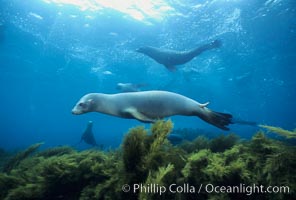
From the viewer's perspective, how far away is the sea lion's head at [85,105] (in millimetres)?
4470

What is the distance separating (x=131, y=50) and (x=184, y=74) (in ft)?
21.9

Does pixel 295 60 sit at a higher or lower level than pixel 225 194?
higher

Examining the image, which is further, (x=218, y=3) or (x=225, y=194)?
(x=218, y=3)

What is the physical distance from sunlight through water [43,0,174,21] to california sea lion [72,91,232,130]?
32.2ft

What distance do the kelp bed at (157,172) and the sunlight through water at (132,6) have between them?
11.5m

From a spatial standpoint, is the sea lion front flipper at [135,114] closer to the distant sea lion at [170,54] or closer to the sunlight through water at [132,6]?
the distant sea lion at [170,54]

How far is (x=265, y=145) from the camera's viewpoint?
8.69 ft

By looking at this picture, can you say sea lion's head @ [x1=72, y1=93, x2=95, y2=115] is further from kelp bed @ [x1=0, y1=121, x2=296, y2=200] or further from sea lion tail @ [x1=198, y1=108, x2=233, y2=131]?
sea lion tail @ [x1=198, y1=108, x2=233, y2=131]

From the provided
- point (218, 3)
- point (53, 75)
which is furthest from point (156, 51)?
point (53, 75)

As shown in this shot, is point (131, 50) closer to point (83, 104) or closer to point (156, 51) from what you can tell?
point (156, 51)

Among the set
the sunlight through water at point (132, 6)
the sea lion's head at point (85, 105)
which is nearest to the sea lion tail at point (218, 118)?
the sea lion's head at point (85, 105)

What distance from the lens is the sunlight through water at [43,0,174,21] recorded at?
1312 cm

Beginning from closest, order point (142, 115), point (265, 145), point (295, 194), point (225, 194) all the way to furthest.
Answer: point (295, 194) → point (225, 194) → point (265, 145) → point (142, 115)

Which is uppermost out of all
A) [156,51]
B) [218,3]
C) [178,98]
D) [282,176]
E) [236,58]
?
[236,58]
